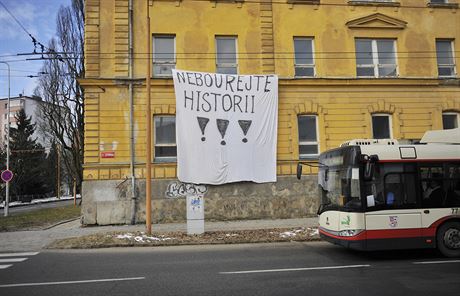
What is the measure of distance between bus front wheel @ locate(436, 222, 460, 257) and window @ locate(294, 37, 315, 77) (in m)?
12.0

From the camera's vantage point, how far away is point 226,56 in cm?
2038

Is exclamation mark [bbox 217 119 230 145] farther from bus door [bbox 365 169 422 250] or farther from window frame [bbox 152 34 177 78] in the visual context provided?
bus door [bbox 365 169 422 250]

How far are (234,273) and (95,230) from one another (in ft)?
32.2

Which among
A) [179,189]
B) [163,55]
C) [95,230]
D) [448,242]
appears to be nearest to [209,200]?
[179,189]

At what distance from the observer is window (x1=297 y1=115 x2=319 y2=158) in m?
20.3

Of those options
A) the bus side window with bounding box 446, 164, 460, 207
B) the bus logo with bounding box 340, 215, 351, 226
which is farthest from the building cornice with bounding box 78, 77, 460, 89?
the bus logo with bounding box 340, 215, 351, 226

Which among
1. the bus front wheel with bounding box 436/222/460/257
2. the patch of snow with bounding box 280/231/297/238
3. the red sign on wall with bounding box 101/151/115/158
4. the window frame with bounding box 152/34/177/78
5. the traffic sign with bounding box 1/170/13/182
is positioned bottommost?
the patch of snow with bounding box 280/231/297/238

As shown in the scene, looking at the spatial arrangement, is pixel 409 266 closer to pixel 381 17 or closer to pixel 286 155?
pixel 286 155

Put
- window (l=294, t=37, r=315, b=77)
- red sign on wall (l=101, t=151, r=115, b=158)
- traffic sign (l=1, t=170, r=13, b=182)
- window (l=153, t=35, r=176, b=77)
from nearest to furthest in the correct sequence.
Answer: red sign on wall (l=101, t=151, r=115, b=158) → window (l=153, t=35, r=176, b=77) → window (l=294, t=37, r=315, b=77) → traffic sign (l=1, t=170, r=13, b=182)

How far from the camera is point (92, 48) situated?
751 inches

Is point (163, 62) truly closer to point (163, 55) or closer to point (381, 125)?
point (163, 55)

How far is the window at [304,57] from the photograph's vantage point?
2075cm

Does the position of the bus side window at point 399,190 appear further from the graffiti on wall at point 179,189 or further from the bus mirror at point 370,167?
the graffiti on wall at point 179,189

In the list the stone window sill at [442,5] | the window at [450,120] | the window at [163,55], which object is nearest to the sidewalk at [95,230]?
the window at [163,55]
